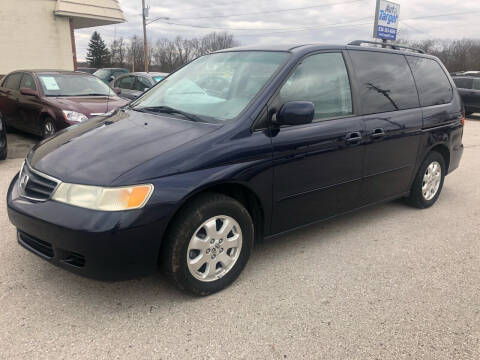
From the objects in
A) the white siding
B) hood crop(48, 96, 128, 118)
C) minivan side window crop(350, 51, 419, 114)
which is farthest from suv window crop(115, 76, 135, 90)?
minivan side window crop(350, 51, 419, 114)

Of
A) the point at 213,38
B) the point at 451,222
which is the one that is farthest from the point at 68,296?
the point at 213,38

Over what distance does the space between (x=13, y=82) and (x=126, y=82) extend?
3968mm

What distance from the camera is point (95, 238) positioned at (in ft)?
7.52

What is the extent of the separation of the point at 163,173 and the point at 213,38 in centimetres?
6706

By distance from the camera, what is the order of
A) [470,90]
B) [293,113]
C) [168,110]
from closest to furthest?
[293,113], [168,110], [470,90]

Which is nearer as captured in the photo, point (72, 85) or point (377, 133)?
point (377, 133)

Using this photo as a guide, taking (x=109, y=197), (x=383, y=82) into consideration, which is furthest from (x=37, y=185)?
(x=383, y=82)

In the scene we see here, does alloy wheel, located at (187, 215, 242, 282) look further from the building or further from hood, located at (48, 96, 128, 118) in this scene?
the building

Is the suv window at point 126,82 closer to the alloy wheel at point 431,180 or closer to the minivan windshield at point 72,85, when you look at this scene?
the minivan windshield at point 72,85

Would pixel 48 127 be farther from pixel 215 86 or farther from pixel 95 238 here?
pixel 95 238

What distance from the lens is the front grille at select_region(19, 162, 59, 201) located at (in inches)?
99.7

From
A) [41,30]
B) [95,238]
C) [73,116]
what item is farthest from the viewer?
[41,30]

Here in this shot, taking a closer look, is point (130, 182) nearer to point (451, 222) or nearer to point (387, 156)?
point (387, 156)

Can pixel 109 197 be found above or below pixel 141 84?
below
